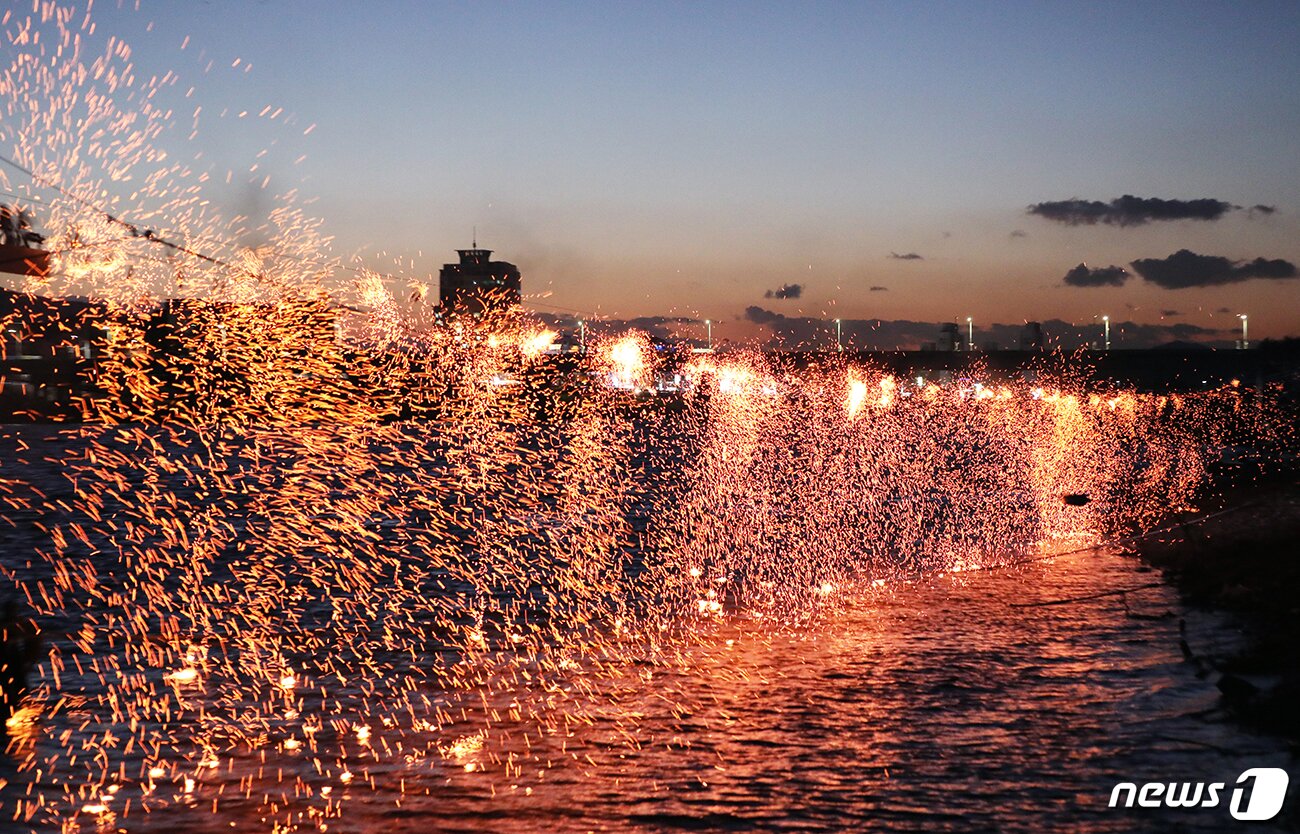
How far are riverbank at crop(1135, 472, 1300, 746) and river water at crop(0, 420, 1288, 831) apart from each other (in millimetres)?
398

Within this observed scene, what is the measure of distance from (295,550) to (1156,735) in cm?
2864

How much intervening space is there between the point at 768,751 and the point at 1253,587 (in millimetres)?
12726

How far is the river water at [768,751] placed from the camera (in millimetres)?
10719

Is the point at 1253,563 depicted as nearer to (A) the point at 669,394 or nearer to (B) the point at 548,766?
(B) the point at 548,766

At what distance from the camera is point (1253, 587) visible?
2144 cm

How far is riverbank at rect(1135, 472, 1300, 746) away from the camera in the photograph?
46.1 ft

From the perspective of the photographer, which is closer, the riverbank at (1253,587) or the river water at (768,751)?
the river water at (768,751)

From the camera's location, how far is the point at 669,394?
624 ft

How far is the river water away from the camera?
10.7m

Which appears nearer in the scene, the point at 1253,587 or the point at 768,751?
the point at 768,751

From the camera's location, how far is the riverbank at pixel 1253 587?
14.1m

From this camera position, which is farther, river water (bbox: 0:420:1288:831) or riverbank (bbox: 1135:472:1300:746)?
riverbank (bbox: 1135:472:1300:746)

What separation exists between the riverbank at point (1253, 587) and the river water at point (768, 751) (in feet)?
1.31

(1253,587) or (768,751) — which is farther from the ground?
(1253,587)
